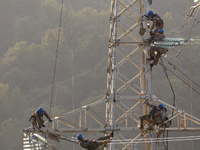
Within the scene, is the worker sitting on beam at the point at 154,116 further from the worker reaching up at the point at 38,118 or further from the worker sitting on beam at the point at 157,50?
the worker reaching up at the point at 38,118

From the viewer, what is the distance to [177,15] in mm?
85688

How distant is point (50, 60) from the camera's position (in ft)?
275

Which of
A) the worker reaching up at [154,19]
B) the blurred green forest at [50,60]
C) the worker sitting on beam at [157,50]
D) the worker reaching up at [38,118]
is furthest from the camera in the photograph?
the blurred green forest at [50,60]

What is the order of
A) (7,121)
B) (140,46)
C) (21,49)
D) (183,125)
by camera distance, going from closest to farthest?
(183,125)
(140,46)
(7,121)
(21,49)

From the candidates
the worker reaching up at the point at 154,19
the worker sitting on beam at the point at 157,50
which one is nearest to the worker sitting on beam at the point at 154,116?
the worker sitting on beam at the point at 157,50

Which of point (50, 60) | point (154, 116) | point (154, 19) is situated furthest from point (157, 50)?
point (50, 60)

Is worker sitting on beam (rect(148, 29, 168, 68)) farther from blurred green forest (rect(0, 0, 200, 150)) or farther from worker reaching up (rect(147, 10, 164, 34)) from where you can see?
blurred green forest (rect(0, 0, 200, 150))

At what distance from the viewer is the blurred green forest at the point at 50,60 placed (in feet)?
228

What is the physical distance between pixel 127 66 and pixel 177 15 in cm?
1841

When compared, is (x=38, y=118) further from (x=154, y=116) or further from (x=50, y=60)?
(x=50, y=60)

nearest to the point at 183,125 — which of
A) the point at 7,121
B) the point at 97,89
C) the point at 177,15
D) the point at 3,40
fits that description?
the point at 7,121

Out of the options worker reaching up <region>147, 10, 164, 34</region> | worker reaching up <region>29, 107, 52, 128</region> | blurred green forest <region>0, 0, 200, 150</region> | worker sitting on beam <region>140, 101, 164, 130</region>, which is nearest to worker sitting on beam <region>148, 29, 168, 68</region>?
worker reaching up <region>147, 10, 164, 34</region>

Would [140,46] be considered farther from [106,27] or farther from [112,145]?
[106,27]

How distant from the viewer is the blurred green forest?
228ft
